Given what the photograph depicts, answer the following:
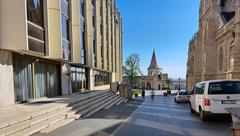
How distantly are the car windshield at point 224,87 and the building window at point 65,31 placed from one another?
438 inches

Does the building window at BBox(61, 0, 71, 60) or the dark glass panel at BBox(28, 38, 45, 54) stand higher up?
the building window at BBox(61, 0, 71, 60)

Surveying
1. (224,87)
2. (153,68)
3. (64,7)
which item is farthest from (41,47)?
(153,68)

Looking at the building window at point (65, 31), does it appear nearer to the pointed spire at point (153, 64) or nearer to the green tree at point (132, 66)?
the green tree at point (132, 66)

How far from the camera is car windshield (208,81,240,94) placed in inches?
433

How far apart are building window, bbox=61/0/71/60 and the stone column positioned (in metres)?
6.04

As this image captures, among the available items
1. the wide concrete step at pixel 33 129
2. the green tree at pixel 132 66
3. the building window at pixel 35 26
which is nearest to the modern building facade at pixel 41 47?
the building window at pixel 35 26

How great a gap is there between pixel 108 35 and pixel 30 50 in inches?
1138

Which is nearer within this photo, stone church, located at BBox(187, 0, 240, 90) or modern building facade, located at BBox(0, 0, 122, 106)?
modern building facade, located at BBox(0, 0, 122, 106)

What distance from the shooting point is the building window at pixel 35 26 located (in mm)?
12542

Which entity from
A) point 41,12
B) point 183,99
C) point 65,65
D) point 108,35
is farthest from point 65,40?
point 108,35

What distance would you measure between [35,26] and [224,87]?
9597 millimetres

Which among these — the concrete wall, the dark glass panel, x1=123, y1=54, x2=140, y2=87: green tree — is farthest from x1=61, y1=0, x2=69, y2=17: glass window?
x1=123, y1=54, x2=140, y2=87: green tree

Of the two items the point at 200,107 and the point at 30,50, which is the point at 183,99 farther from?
the point at 30,50

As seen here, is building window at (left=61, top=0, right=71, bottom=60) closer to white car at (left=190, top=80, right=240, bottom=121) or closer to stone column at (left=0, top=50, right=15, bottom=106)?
stone column at (left=0, top=50, right=15, bottom=106)
